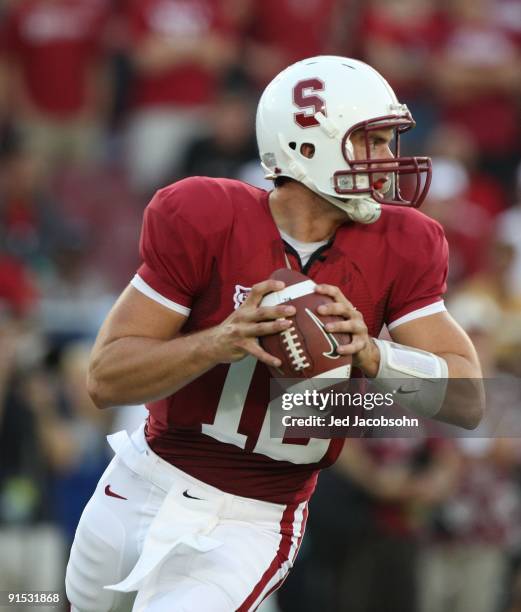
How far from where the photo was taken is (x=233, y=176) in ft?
26.3

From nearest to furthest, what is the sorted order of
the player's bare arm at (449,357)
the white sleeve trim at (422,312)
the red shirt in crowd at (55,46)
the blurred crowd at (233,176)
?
the player's bare arm at (449,357), the white sleeve trim at (422,312), the blurred crowd at (233,176), the red shirt in crowd at (55,46)

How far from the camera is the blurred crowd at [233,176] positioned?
610cm

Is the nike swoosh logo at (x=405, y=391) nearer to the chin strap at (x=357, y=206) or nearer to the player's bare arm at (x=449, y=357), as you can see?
the player's bare arm at (x=449, y=357)

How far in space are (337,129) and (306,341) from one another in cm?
66

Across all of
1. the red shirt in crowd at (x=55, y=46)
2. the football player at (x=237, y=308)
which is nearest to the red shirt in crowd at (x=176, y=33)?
the red shirt in crowd at (x=55, y=46)

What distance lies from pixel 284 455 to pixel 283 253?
57cm

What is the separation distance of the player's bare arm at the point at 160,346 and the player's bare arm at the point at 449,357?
23cm

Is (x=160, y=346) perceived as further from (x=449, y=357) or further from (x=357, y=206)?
(x=449, y=357)

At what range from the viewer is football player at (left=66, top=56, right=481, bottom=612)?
11.3 feet

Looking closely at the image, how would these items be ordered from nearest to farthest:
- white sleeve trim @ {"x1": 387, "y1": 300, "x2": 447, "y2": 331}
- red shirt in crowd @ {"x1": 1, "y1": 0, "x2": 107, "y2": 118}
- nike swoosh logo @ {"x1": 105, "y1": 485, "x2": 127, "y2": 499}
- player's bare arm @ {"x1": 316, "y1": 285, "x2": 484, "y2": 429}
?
player's bare arm @ {"x1": 316, "y1": 285, "x2": 484, "y2": 429}
white sleeve trim @ {"x1": 387, "y1": 300, "x2": 447, "y2": 331}
nike swoosh logo @ {"x1": 105, "y1": 485, "x2": 127, "y2": 499}
red shirt in crowd @ {"x1": 1, "y1": 0, "x2": 107, "y2": 118}

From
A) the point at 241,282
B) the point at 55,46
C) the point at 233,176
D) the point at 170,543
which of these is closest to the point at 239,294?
the point at 241,282

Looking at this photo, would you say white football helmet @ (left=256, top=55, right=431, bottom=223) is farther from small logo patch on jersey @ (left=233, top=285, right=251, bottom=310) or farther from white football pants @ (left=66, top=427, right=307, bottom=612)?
white football pants @ (left=66, top=427, right=307, bottom=612)

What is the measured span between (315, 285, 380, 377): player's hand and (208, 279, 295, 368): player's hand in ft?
0.34

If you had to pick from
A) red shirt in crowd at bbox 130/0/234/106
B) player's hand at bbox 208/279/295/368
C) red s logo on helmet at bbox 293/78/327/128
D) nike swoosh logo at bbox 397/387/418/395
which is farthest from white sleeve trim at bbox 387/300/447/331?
red shirt in crowd at bbox 130/0/234/106
